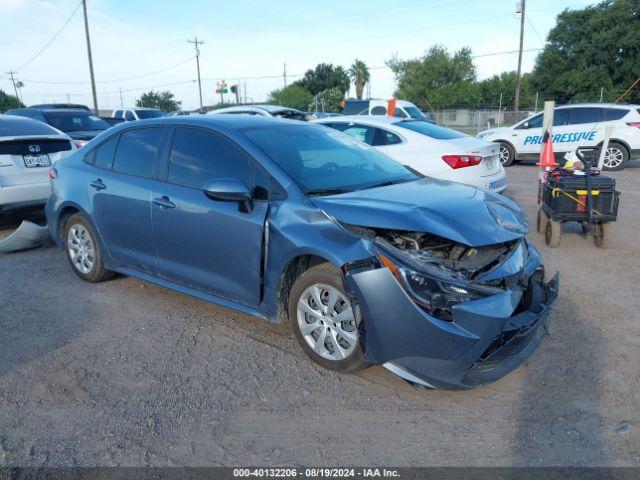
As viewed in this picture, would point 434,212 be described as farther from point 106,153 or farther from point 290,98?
point 290,98

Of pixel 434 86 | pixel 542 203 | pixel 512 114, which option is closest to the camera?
pixel 542 203

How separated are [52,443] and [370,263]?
78.8 inches

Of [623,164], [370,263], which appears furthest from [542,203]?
[623,164]

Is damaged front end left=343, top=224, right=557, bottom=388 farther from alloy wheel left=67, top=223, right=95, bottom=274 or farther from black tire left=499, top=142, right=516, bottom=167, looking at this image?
black tire left=499, top=142, right=516, bottom=167

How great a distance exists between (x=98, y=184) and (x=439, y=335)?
3524 millimetres

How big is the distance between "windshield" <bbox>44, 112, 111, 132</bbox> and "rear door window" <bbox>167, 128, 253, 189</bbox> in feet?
28.9

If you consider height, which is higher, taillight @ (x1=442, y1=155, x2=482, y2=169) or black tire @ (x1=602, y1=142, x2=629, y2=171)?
taillight @ (x1=442, y1=155, x2=482, y2=169)

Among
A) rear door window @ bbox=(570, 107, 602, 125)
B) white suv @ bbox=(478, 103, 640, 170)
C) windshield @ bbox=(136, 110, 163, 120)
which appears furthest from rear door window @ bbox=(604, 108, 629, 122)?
windshield @ bbox=(136, 110, 163, 120)

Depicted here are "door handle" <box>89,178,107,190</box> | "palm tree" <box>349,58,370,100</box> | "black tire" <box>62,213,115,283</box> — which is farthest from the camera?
"palm tree" <box>349,58,370,100</box>

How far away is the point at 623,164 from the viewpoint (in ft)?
46.9

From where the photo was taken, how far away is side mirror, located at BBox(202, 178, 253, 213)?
3.81 meters

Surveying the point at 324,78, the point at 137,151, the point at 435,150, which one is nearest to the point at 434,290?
the point at 137,151

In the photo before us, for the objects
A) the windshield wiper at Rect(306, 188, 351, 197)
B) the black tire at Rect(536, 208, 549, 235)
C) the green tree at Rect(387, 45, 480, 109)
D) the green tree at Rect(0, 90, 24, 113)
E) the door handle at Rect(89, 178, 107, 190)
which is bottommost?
the black tire at Rect(536, 208, 549, 235)

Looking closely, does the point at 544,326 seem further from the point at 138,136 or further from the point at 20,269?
the point at 20,269
